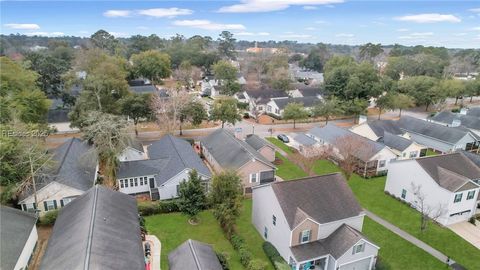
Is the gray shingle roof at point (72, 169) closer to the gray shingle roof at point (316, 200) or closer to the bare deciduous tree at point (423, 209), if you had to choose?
the gray shingle roof at point (316, 200)

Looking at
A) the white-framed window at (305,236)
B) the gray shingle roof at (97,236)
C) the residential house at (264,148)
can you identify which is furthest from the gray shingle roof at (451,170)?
the gray shingle roof at (97,236)

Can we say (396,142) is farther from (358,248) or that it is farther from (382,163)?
(358,248)

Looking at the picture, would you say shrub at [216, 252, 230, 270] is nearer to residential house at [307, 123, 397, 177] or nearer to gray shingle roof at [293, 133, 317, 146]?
residential house at [307, 123, 397, 177]

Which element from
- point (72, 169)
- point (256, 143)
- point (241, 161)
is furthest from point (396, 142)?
point (72, 169)

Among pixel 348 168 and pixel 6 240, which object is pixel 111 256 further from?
pixel 348 168

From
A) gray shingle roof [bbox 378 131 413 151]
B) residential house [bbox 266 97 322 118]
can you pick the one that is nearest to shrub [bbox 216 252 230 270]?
gray shingle roof [bbox 378 131 413 151]
